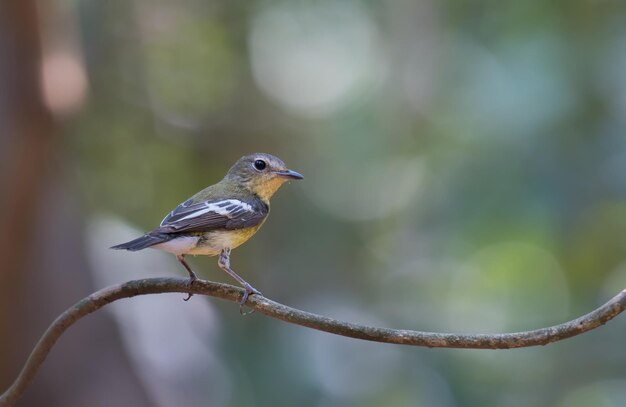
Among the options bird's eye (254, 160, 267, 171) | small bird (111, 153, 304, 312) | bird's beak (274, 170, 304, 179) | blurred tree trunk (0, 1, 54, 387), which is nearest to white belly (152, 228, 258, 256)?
small bird (111, 153, 304, 312)

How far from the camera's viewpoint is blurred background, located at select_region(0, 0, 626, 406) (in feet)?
23.2

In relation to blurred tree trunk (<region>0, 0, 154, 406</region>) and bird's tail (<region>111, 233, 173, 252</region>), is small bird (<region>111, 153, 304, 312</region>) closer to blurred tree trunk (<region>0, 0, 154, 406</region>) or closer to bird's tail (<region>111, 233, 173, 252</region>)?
bird's tail (<region>111, 233, 173, 252</region>)

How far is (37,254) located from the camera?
6945 millimetres

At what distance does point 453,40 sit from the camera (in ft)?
31.9

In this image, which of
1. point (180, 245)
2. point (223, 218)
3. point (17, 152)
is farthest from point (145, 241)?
point (17, 152)

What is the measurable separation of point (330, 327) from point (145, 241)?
3.47 ft

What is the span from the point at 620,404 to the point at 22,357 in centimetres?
502

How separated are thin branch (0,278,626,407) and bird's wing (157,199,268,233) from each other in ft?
2.07

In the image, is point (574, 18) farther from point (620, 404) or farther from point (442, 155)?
point (620, 404)

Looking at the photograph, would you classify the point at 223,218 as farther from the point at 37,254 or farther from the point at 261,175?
the point at 37,254

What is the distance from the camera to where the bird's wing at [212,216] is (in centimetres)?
347

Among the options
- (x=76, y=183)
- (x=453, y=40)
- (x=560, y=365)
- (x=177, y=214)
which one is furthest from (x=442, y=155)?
(x=177, y=214)

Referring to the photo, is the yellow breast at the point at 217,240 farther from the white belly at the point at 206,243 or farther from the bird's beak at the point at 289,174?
the bird's beak at the point at 289,174

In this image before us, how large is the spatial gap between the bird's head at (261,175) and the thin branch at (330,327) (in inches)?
53.7
